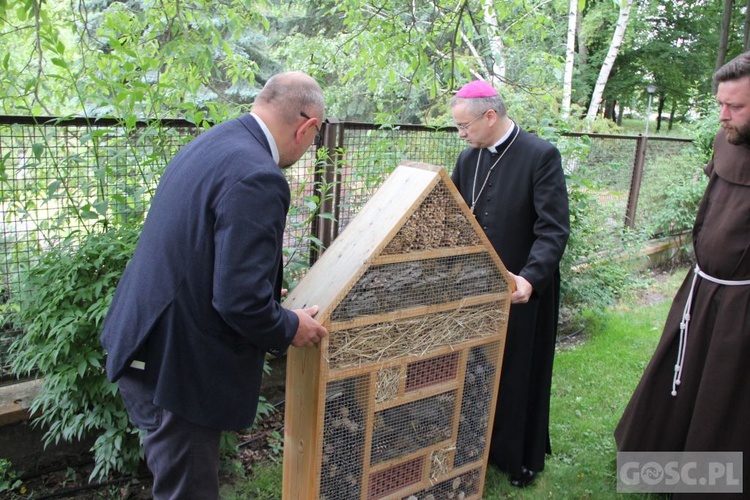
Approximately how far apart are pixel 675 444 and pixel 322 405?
81.1 inches

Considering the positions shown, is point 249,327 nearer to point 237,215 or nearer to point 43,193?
point 237,215

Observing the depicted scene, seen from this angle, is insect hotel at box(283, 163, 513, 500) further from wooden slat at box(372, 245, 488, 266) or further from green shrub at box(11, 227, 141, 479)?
green shrub at box(11, 227, 141, 479)

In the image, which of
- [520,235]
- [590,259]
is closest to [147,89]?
[520,235]

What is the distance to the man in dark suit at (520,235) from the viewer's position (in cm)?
300

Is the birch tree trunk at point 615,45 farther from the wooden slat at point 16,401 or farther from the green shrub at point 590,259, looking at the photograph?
the wooden slat at point 16,401

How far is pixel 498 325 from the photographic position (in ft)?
8.84

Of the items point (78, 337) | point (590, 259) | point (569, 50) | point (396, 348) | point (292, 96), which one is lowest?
point (590, 259)

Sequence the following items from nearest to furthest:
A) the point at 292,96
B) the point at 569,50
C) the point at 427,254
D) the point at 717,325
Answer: the point at 292,96 < the point at 427,254 < the point at 717,325 < the point at 569,50

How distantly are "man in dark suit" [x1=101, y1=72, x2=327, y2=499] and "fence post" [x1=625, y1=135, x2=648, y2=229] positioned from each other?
288 inches

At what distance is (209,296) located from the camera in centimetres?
191

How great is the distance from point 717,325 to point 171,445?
8.14 ft

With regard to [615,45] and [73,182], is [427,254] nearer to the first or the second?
[73,182]

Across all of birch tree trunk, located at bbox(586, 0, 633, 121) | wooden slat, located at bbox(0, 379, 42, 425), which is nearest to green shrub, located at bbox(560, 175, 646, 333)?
wooden slat, located at bbox(0, 379, 42, 425)

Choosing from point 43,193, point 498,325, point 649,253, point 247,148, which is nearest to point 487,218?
point 498,325
